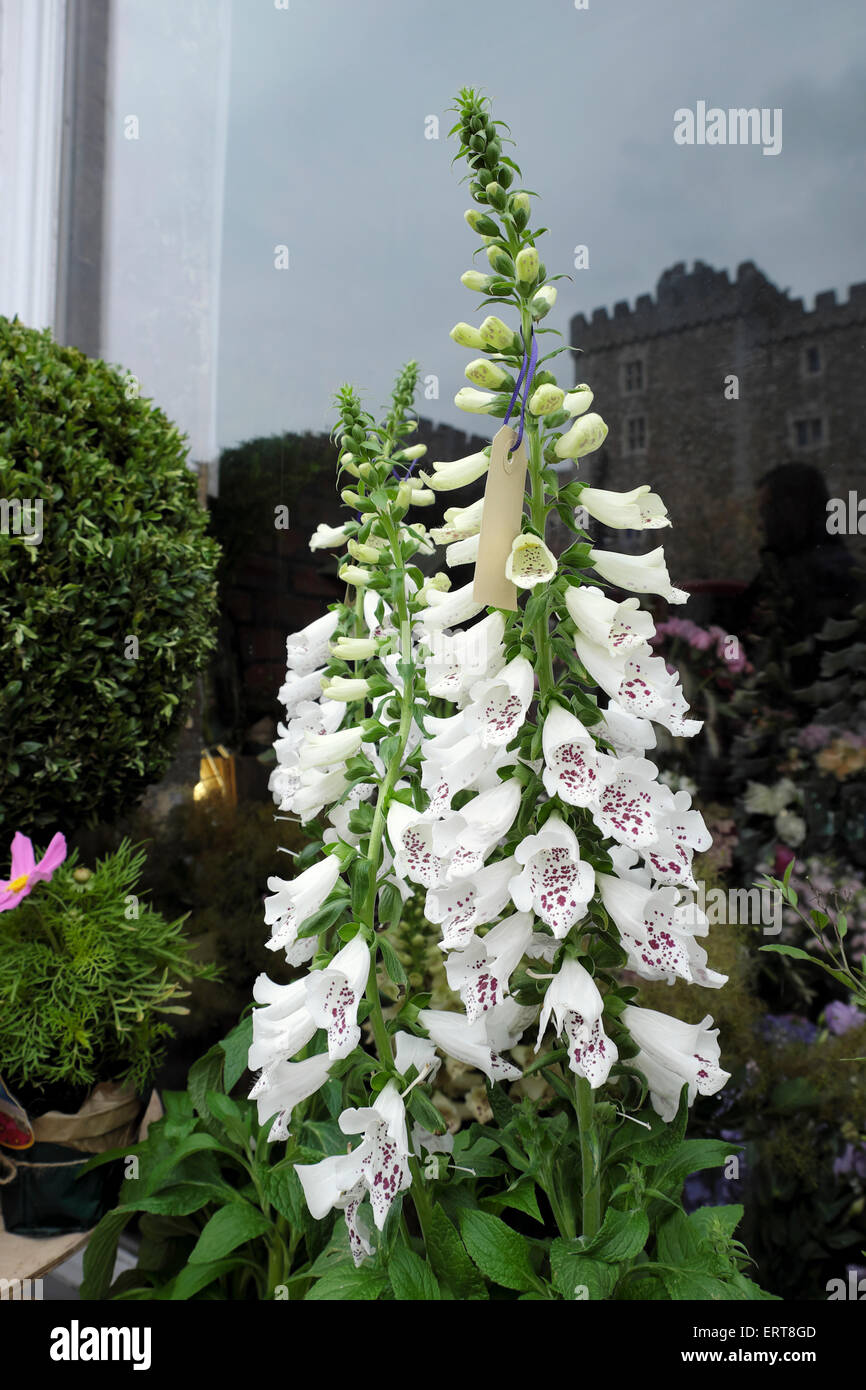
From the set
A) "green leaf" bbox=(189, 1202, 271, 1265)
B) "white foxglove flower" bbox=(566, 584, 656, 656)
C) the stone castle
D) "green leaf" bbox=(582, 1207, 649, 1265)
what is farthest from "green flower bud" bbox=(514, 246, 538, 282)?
"green leaf" bbox=(189, 1202, 271, 1265)

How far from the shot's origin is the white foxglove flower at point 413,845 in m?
1.03

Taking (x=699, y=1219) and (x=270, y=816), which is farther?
(x=270, y=816)

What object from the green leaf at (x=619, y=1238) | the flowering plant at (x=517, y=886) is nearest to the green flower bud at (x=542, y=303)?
the flowering plant at (x=517, y=886)

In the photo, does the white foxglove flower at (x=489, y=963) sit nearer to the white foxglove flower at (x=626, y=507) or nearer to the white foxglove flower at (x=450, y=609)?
the white foxglove flower at (x=450, y=609)

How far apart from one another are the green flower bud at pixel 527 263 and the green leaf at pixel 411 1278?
106 cm

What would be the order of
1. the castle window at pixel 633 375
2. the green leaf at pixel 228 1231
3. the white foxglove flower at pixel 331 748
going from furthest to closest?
the castle window at pixel 633 375, the green leaf at pixel 228 1231, the white foxglove flower at pixel 331 748

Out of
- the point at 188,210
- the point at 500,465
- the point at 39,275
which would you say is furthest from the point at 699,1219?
the point at 39,275

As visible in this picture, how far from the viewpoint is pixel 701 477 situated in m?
2.02

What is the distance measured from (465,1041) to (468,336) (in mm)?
764

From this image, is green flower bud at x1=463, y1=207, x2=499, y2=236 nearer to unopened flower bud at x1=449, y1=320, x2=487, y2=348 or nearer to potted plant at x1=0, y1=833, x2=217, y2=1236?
unopened flower bud at x1=449, y1=320, x2=487, y2=348

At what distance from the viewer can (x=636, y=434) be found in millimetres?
2082

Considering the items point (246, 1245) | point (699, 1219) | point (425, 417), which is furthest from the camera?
point (425, 417)
